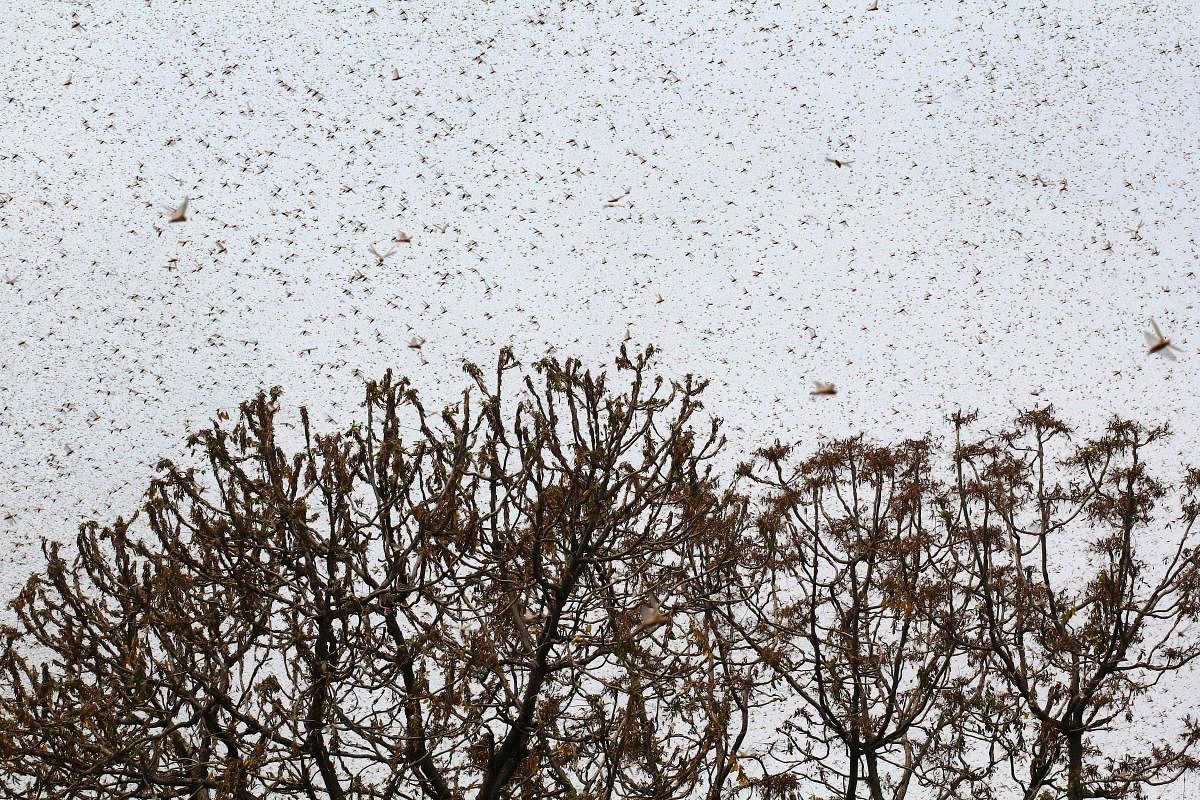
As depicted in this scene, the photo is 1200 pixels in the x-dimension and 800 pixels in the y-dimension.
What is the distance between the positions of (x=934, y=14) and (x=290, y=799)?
2019 cm

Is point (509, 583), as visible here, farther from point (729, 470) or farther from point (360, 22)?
point (360, 22)

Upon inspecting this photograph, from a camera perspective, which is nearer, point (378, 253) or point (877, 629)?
point (877, 629)

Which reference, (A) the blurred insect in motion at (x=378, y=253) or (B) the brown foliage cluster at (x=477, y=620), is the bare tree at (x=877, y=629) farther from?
(A) the blurred insect in motion at (x=378, y=253)

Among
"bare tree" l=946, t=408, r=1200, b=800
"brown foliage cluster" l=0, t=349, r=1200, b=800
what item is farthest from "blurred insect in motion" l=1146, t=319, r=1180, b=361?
"brown foliage cluster" l=0, t=349, r=1200, b=800

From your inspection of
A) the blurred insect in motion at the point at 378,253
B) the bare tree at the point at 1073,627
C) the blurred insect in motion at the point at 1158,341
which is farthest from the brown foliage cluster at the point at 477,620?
the blurred insect in motion at the point at 378,253

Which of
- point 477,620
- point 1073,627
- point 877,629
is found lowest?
point 477,620

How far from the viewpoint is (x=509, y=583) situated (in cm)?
745

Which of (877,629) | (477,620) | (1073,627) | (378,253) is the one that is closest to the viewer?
(477,620)

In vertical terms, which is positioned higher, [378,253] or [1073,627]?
[378,253]

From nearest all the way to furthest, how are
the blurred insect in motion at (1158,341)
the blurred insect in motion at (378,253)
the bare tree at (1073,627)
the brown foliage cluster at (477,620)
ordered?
the brown foliage cluster at (477,620)
the bare tree at (1073,627)
the blurred insect in motion at (1158,341)
the blurred insect in motion at (378,253)

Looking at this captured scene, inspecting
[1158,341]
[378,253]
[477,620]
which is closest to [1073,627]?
[477,620]

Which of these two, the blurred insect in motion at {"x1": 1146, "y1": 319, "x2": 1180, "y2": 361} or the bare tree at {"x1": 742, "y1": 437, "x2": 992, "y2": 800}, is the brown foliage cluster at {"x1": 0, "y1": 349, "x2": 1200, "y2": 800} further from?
the blurred insect in motion at {"x1": 1146, "y1": 319, "x2": 1180, "y2": 361}

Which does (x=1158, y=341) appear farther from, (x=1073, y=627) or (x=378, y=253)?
(x=378, y=253)

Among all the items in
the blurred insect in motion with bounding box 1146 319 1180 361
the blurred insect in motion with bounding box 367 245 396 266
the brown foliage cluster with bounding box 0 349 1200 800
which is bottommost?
the brown foliage cluster with bounding box 0 349 1200 800
